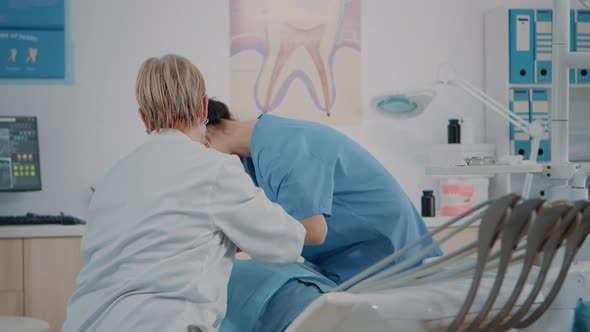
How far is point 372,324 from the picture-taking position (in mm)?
1078

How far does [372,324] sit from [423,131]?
289cm

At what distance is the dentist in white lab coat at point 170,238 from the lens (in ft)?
4.63

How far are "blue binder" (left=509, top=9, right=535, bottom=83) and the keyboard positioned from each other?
2.17 m

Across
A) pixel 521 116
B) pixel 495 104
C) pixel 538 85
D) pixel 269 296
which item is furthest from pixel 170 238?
pixel 538 85

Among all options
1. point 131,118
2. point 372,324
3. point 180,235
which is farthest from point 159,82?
point 131,118

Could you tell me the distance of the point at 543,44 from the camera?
377cm

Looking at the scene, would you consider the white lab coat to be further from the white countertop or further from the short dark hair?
the white countertop

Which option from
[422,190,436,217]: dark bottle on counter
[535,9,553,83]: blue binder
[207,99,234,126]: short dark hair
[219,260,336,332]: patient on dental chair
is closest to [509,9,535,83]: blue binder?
[535,9,553,83]: blue binder

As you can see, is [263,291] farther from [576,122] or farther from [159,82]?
[576,122]

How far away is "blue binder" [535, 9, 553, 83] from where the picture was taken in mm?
3748

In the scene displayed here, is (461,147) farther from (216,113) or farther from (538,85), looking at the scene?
(216,113)

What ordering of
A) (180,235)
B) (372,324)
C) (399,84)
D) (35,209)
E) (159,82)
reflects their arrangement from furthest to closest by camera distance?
1. (399,84)
2. (35,209)
3. (159,82)
4. (180,235)
5. (372,324)

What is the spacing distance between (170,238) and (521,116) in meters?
2.75

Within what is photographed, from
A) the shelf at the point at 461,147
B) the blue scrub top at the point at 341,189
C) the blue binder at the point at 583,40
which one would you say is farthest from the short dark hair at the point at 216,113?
the blue binder at the point at 583,40
